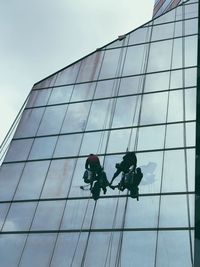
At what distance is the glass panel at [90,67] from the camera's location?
91.8ft

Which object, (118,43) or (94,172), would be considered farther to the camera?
(118,43)

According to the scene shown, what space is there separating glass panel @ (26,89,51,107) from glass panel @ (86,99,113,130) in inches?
155

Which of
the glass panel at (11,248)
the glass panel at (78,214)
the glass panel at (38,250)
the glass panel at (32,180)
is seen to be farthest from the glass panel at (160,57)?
the glass panel at (11,248)

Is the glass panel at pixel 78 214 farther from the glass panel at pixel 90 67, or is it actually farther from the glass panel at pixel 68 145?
the glass panel at pixel 90 67

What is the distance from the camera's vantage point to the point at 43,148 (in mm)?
25156

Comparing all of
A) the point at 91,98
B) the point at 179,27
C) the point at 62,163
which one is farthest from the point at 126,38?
the point at 62,163

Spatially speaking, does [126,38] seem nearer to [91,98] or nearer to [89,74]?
[89,74]

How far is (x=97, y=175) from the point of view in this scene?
704 inches

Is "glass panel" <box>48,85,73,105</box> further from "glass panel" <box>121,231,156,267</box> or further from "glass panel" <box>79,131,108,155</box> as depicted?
"glass panel" <box>121,231,156,267</box>

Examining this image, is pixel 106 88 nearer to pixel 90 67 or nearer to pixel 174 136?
pixel 90 67

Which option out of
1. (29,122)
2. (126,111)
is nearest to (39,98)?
(29,122)

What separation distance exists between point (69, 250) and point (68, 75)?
13.2 metres

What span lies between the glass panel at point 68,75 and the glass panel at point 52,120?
7.68 ft

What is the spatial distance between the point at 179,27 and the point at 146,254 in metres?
16.2
